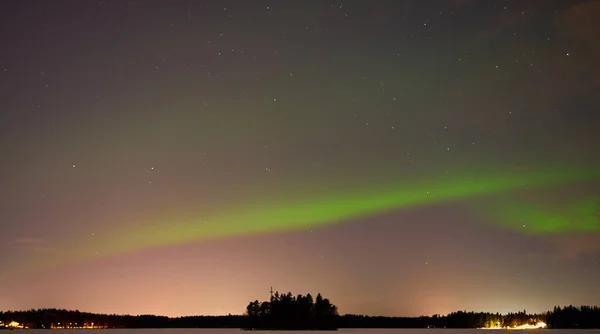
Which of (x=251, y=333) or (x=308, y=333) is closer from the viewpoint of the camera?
(x=308, y=333)

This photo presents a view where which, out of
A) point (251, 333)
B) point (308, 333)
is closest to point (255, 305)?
point (251, 333)

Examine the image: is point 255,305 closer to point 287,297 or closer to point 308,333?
point 287,297

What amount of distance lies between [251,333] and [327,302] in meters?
25.8

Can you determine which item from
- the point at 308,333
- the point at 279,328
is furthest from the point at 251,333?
the point at 308,333

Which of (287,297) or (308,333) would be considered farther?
(287,297)

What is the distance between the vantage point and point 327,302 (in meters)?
198

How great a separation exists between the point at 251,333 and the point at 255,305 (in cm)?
1182

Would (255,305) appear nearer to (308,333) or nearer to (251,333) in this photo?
(251,333)

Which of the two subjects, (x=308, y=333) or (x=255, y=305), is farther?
(x=255, y=305)

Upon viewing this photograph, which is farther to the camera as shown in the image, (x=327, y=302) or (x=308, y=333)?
(x=327, y=302)

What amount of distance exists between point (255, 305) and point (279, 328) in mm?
14740

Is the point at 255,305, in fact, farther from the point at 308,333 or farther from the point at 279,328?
the point at 308,333

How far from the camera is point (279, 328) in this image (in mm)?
187125

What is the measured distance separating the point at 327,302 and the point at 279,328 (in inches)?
753
